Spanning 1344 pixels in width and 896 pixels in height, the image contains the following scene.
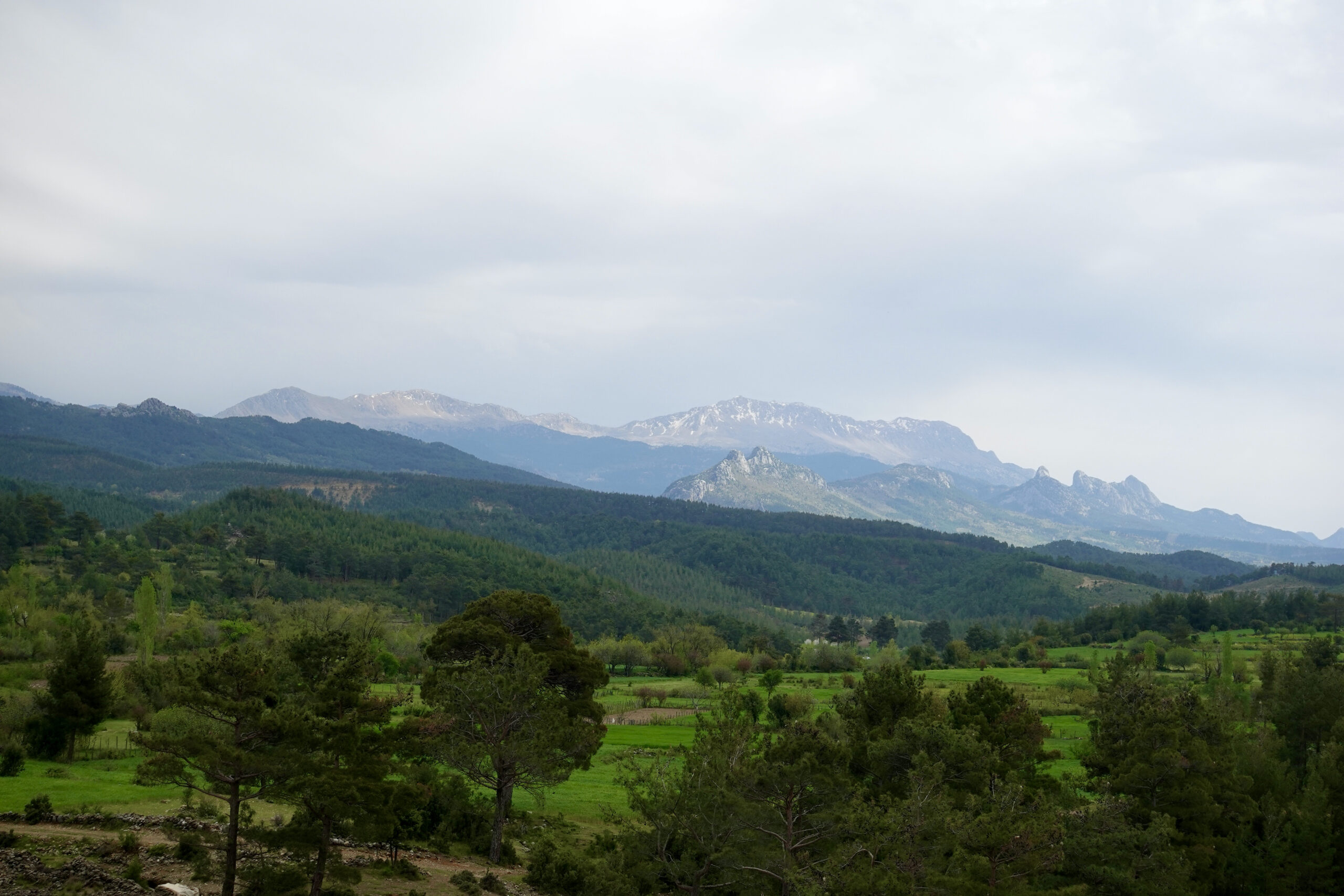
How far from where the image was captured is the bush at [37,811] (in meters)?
32.5

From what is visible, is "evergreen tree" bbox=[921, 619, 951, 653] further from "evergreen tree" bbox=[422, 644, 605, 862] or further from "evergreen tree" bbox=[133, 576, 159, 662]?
"evergreen tree" bbox=[422, 644, 605, 862]

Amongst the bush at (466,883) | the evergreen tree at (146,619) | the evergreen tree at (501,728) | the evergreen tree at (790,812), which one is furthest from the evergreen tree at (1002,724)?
the evergreen tree at (146,619)

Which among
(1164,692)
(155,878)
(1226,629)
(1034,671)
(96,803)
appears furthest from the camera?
(1226,629)

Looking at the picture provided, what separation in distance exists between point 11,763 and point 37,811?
393 inches

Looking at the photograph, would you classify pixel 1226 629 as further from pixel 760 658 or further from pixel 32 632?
pixel 32 632

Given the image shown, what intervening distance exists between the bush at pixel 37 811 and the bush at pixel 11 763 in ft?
27.6

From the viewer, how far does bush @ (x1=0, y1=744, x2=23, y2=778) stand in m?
39.9

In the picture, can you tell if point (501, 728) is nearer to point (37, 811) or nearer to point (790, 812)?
point (790, 812)

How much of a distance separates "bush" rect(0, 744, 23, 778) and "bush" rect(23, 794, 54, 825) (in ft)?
27.6

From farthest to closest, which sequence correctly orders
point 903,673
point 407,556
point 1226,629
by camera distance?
point 407,556 < point 1226,629 < point 903,673

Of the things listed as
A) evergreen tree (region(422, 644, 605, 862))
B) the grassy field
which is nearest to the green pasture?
the grassy field

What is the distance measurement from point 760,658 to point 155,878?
3381 inches

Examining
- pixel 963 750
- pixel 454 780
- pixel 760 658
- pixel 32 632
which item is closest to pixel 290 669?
pixel 454 780

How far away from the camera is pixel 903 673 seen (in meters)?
39.9
